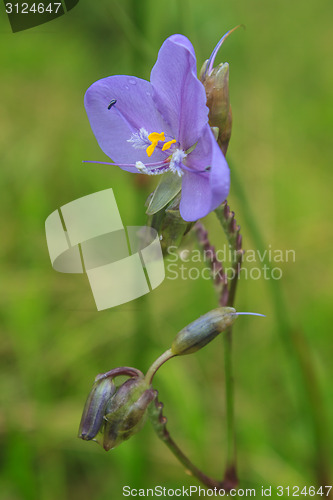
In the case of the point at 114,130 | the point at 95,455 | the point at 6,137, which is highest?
the point at 114,130

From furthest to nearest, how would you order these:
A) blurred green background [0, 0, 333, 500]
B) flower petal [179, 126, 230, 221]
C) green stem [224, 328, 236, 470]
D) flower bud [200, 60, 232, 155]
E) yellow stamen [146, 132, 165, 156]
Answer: blurred green background [0, 0, 333, 500] < green stem [224, 328, 236, 470] < yellow stamen [146, 132, 165, 156] < flower bud [200, 60, 232, 155] < flower petal [179, 126, 230, 221]

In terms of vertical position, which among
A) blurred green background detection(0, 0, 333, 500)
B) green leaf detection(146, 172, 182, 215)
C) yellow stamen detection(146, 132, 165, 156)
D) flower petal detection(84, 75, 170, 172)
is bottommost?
blurred green background detection(0, 0, 333, 500)

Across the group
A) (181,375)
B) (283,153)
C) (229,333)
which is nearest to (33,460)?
(181,375)

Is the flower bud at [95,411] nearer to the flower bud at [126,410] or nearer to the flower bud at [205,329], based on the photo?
the flower bud at [126,410]

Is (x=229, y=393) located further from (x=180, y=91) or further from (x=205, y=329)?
(x=180, y=91)

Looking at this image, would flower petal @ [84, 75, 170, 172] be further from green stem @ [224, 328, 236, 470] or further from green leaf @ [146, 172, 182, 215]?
green stem @ [224, 328, 236, 470]

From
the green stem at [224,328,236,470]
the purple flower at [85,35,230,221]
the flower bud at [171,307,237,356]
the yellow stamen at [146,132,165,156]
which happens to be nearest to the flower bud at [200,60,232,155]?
the purple flower at [85,35,230,221]

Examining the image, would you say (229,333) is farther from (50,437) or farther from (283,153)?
(283,153)
